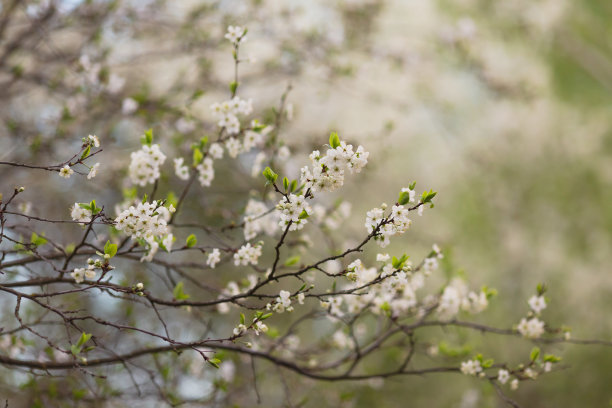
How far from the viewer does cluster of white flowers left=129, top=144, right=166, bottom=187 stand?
6.61 ft

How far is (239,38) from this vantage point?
2.29 m

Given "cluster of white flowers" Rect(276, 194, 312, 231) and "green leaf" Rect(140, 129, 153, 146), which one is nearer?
"cluster of white flowers" Rect(276, 194, 312, 231)

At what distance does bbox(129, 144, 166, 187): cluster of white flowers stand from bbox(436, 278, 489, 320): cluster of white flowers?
54.0 inches

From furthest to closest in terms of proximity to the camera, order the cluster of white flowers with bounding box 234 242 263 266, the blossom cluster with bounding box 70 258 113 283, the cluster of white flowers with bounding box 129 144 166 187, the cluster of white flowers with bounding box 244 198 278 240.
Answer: the cluster of white flowers with bounding box 244 198 278 240 → the cluster of white flowers with bounding box 234 242 263 266 → the cluster of white flowers with bounding box 129 144 166 187 → the blossom cluster with bounding box 70 258 113 283

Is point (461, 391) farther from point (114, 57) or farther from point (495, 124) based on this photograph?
point (114, 57)

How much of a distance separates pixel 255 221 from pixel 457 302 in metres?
0.97

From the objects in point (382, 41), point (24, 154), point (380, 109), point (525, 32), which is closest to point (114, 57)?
point (24, 154)

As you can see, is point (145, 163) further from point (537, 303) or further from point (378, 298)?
point (537, 303)

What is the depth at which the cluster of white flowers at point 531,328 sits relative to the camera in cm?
248

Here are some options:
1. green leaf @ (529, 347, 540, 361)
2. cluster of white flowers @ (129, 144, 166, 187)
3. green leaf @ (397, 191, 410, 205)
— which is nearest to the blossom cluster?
cluster of white flowers @ (129, 144, 166, 187)

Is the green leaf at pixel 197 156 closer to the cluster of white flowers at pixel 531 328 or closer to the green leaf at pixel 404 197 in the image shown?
the green leaf at pixel 404 197

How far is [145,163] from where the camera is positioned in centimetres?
202

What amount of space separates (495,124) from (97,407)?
6.18 meters

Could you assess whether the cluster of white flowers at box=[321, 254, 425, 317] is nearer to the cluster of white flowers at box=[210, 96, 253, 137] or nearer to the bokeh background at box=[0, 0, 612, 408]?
the cluster of white flowers at box=[210, 96, 253, 137]
